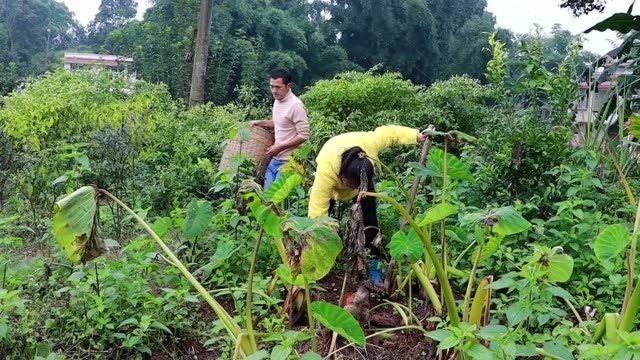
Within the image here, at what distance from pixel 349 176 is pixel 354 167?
0.19 feet

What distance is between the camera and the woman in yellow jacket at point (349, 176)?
2.86m

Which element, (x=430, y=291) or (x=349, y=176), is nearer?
(x=430, y=291)

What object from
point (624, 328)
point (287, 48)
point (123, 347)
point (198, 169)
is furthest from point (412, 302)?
point (287, 48)

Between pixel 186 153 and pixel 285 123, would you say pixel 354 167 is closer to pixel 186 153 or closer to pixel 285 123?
pixel 285 123

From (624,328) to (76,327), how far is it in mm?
2104

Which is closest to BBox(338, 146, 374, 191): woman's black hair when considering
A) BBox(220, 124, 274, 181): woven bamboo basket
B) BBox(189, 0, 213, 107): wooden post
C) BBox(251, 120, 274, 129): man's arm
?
BBox(220, 124, 274, 181): woven bamboo basket

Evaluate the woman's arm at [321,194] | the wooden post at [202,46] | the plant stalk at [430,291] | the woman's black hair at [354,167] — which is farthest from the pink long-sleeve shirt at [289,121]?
the wooden post at [202,46]

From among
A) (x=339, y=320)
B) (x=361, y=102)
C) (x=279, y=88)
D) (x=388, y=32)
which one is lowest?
(x=339, y=320)

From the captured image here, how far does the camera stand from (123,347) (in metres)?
2.51

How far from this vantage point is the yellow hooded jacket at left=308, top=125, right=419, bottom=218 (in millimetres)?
2969

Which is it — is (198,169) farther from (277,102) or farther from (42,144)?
(42,144)

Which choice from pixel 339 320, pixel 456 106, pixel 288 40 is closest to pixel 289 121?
pixel 339 320

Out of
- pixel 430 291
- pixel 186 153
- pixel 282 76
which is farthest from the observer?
pixel 186 153

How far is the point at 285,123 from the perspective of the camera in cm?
434
